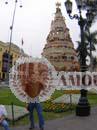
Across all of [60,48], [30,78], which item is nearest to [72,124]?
[30,78]

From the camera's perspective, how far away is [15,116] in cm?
1568

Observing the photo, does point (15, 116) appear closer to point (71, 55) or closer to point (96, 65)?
point (96, 65)

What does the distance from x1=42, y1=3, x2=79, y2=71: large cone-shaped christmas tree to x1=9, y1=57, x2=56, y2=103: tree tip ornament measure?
9085cm

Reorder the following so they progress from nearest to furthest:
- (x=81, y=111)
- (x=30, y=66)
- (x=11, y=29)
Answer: (x=30, y=66) < (x=81, y=111) < (x=11, y=29)

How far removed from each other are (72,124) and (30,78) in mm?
2863

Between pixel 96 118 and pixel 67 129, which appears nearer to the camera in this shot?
pixel 67 129

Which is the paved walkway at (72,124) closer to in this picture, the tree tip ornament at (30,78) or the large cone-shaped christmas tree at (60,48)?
the tree tip ornament at (30,78)

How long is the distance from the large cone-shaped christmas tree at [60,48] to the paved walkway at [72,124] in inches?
3451

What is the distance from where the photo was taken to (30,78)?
12.7 meters

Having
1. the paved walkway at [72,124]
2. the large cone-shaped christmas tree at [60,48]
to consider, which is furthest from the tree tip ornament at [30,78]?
the large cone-shaped christmas tree at [60,48]

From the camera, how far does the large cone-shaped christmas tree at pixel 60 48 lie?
107m

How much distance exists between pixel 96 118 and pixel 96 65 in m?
56.9

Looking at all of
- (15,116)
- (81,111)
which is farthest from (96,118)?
(15,116)

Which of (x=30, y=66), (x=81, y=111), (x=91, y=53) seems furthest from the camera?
(x=91, y=53)
